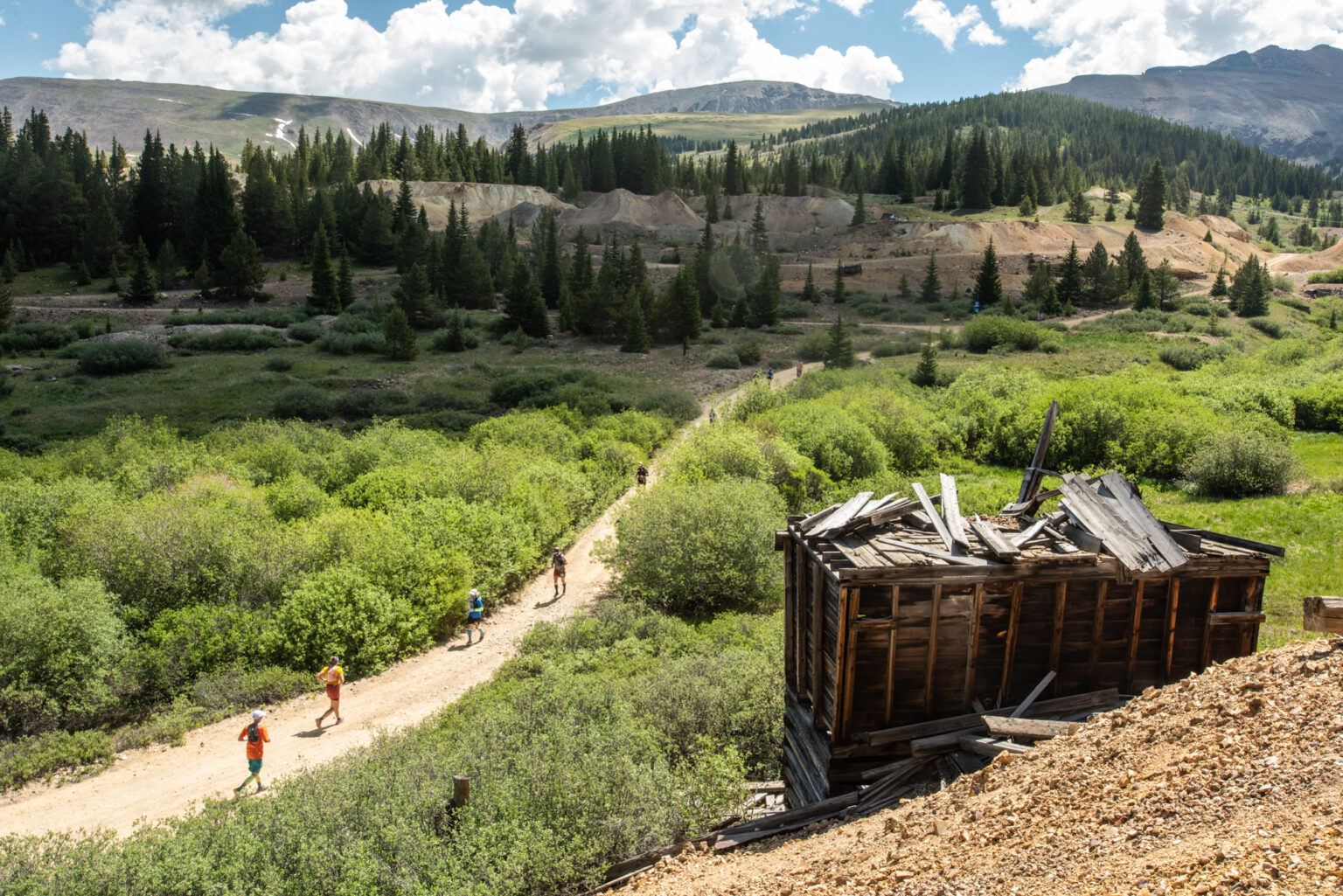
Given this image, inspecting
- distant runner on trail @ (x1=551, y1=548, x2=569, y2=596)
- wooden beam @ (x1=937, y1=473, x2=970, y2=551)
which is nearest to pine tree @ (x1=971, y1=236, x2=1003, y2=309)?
distant runner on trail @ (x1=551, y1=548, x2=569, y2=596)

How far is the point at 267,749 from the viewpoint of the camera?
45.2ft

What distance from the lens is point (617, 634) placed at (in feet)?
56.2

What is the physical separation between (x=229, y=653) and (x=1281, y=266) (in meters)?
115

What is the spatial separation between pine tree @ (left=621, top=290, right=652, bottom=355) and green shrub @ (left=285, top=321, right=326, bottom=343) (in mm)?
21734

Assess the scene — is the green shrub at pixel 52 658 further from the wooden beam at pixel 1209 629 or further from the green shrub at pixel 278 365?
the green shrub at pixel 278 365

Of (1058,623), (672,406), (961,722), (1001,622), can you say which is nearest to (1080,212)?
(672,406)

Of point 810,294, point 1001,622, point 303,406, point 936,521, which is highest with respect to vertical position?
point 810,294

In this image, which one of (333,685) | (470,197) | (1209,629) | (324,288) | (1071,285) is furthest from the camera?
(470,197)

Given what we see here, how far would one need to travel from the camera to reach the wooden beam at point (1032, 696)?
8664 mm

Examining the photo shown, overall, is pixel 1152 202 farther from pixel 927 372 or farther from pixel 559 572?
pixel 559 572

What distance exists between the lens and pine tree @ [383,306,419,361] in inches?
2080

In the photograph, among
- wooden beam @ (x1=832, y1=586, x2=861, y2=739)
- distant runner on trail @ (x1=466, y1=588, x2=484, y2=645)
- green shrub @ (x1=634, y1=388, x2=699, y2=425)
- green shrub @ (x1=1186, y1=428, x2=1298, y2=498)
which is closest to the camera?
wooden beam @ (x1=832, y1=586, x2=861, y2=739)

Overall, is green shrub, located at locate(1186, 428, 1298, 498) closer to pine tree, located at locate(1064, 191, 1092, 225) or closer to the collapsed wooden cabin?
the collapsed wooden cabin

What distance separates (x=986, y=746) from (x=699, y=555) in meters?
11.1
